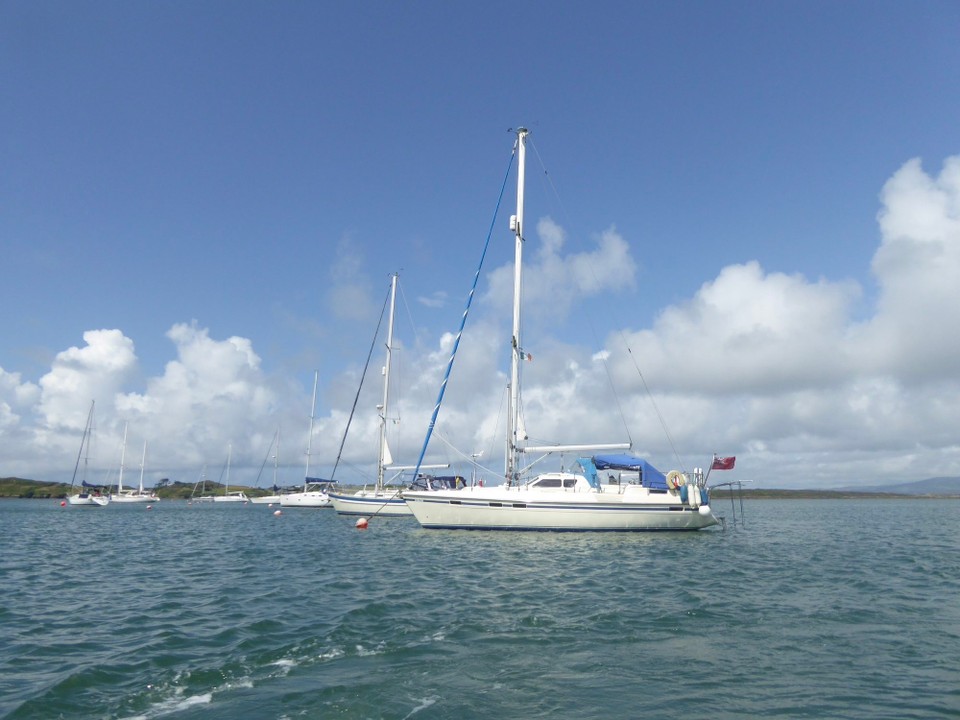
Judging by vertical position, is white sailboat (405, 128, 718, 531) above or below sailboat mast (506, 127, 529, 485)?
below

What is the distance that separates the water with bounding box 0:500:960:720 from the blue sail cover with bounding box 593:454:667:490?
14.2 meters

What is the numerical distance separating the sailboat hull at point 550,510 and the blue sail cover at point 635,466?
282cm

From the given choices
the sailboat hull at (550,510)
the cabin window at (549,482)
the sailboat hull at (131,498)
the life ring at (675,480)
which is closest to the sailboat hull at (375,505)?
the sailboat hull at (550,510)

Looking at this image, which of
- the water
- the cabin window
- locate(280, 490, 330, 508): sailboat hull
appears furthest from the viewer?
locate(280, 490, 330, 508): sailboat hull

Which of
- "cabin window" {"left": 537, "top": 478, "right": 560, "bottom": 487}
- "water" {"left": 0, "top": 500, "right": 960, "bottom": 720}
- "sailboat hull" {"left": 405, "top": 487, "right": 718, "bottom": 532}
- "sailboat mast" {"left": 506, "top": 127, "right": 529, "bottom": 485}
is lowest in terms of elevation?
"water" {"left": 0, "top": 500, "right": 960, "bottom": 720}

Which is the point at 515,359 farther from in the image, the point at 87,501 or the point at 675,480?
the point at 87,501

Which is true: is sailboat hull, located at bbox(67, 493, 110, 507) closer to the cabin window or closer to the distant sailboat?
the distant sailboat

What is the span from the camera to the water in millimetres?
9289

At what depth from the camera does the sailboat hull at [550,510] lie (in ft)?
118

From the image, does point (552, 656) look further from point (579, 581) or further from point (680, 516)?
point (680, 516)

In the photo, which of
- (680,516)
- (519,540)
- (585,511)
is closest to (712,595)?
(519,540)

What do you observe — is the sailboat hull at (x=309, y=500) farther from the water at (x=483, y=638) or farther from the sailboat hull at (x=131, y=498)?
the water at (x=483, y=638)

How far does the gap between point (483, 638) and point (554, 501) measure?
2319cm

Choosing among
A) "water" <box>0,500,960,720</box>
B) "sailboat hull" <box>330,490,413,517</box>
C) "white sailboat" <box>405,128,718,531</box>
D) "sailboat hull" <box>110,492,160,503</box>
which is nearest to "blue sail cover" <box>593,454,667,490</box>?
"white sailboat" <box>405,128,718,531</box>
